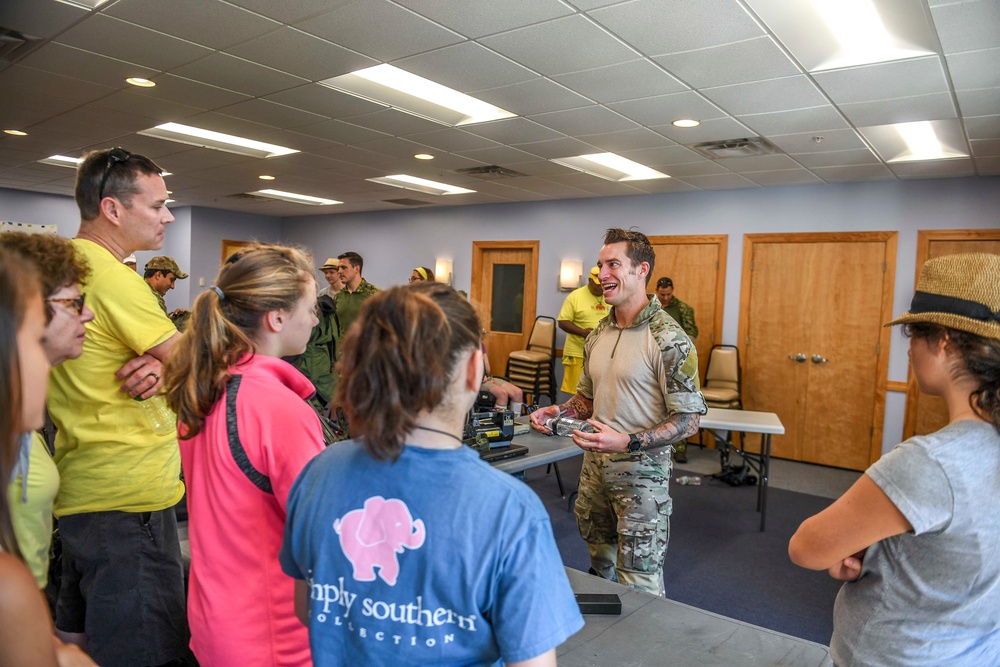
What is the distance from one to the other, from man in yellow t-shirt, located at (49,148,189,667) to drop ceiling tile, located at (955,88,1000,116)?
4.17 m

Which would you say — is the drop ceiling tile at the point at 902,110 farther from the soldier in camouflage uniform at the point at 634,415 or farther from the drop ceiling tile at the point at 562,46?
the soldier in camouflage uniform at the point at 634,415

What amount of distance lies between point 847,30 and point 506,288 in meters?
6.09

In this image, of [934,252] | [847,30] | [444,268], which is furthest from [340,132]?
[934,252]

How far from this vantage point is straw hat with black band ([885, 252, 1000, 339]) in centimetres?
108

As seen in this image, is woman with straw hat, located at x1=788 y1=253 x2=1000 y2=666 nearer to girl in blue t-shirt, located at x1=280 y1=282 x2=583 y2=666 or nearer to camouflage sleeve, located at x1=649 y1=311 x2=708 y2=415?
girl in blue t-shirt, located at x1=280 y1=282 x2=583 y2=666

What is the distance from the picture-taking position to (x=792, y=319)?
664 centimetres

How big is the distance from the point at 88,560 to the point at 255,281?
934 mm

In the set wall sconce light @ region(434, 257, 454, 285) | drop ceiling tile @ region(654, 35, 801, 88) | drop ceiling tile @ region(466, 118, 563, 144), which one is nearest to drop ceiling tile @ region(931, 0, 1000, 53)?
drop ceiling tile @ region(654, 35, 801, 88)

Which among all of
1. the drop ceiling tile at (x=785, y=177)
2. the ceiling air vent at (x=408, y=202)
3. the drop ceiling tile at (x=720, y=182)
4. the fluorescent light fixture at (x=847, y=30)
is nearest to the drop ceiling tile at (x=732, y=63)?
the fluorescent light fixture at (x=847, y=30)

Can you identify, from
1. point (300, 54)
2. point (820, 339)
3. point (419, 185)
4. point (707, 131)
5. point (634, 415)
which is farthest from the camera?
point (419, 185)

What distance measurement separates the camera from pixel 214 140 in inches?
233

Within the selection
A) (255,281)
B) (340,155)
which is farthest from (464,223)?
(255,281)

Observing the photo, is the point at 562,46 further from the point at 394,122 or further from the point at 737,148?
the point at 737,148

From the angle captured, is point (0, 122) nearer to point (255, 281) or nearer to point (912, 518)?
point (255, 281)
